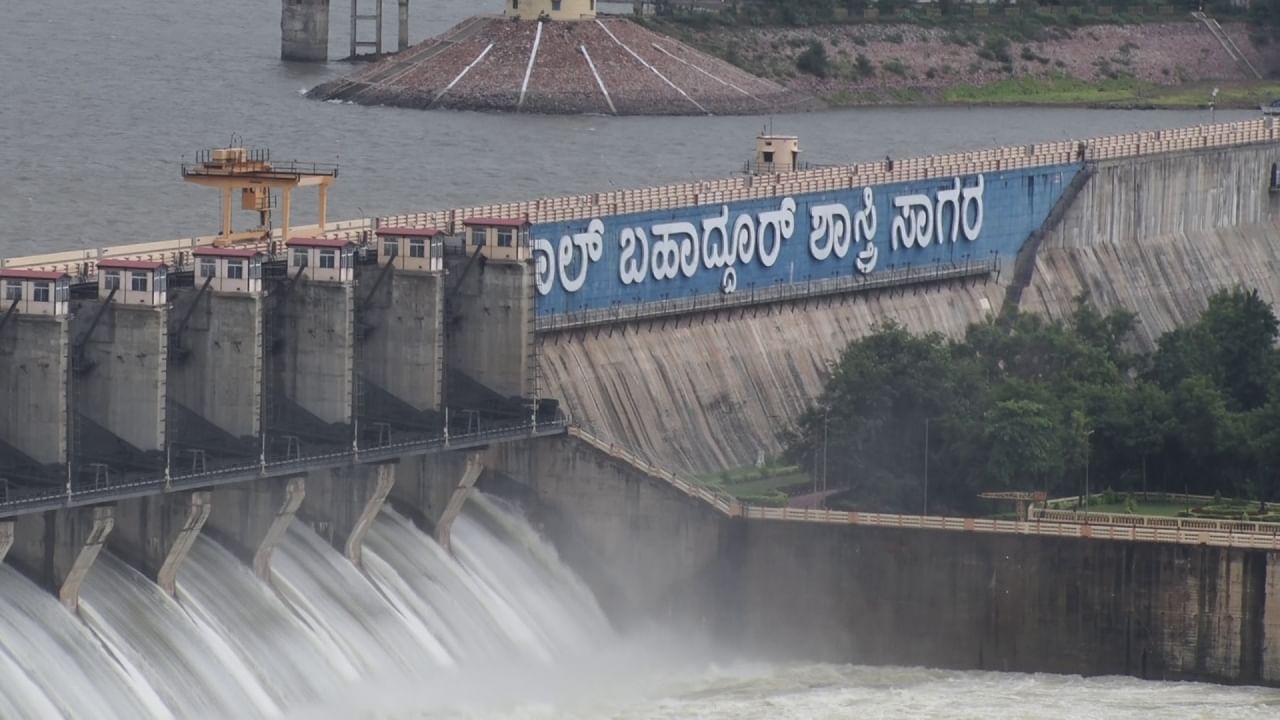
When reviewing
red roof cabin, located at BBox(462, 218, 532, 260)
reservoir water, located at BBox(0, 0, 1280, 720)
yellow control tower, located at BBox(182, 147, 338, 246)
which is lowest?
reservoir water, located at BBox(0, 0, 1280, 720)

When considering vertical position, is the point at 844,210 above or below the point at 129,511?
above

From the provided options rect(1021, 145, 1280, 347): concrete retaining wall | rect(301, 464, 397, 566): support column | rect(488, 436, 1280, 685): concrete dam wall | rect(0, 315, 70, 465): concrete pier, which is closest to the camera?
rect(0, 315, 70, 465): concrete pier

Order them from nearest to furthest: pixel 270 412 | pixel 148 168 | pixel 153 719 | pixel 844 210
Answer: pixel 153 719
pixel 270 412
pixel 844 210
pixel 148 168

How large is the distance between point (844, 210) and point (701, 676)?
109 feet

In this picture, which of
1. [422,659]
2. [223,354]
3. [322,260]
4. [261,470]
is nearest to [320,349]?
[322,260]

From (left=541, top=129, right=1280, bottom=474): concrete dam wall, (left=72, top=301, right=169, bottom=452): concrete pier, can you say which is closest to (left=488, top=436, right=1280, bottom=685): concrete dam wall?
(left=541, top=129, right=1280, bottom=474): concrete dam wall

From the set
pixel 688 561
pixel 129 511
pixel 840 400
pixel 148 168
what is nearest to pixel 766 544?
pixel 688 561

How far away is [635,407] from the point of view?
118562mm

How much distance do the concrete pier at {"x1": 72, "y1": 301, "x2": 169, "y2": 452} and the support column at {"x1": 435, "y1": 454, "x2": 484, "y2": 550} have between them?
11.5m

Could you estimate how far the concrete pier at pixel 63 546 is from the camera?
298 ft

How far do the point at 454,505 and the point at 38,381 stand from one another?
1604 cm

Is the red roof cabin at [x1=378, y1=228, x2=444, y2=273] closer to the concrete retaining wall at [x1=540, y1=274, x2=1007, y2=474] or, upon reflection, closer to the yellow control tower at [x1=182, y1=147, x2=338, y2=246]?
the yellow control tower at [x1=182, y1=147, x2=338, y2=246]

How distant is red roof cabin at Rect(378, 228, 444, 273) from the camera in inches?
4156

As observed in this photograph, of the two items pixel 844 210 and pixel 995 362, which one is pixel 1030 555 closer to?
pixel 995 362
